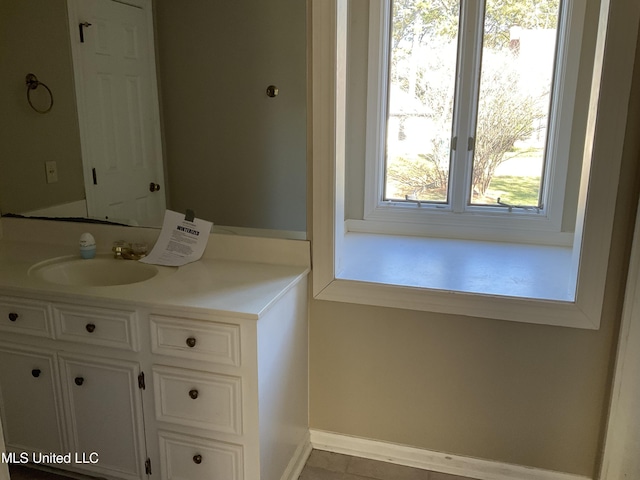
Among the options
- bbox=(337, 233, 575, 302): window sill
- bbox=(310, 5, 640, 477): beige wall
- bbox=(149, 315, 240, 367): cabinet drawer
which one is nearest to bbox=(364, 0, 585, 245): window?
bbox=(337, 233, 575, 302): window sill

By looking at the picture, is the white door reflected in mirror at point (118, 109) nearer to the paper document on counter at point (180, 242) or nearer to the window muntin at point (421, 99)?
the paper document on counter at point (180, 242)

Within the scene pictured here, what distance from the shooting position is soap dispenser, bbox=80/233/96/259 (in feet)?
6.77

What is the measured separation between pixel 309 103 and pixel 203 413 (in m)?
1.10

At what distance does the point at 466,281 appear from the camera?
1977mm

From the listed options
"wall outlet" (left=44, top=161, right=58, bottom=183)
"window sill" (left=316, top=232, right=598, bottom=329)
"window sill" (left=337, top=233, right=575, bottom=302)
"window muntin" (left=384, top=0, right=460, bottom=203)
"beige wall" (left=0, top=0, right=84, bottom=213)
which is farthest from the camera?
"window muntin" (left=384, top=0, right=460, bottom=203)

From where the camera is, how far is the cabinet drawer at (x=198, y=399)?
160 centimetres

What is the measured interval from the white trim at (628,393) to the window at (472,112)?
80cm

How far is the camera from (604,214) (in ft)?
5.47

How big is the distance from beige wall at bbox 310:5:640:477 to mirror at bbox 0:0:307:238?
1.65ft

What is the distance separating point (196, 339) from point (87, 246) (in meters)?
0.77

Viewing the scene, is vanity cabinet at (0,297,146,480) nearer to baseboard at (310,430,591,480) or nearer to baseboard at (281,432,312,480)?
baseboard at (281,432,312,480)

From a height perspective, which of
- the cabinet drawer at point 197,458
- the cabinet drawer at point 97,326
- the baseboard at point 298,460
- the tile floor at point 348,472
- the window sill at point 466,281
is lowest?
the tile floor at point 348,472

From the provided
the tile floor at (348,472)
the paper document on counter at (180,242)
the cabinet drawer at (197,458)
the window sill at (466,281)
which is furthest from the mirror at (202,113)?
the tile floor at (348,472)

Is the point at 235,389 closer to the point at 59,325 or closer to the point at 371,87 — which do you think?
the point at 59,325
